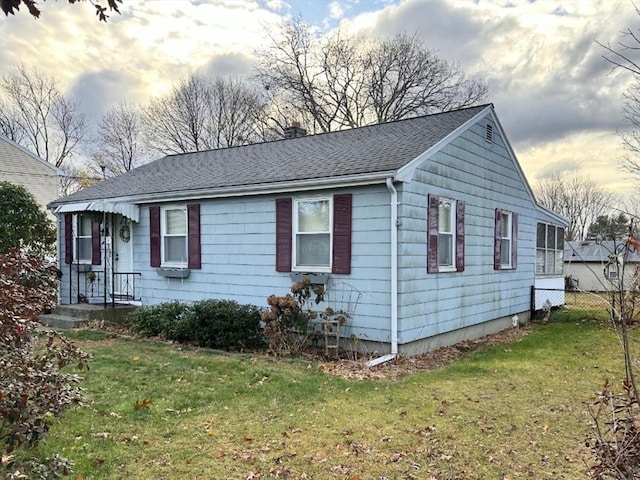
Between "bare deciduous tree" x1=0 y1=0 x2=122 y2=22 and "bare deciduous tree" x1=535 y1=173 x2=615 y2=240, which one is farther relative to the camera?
"bare deciduous tree" x1=535 y1=173 x2=615 y2=240

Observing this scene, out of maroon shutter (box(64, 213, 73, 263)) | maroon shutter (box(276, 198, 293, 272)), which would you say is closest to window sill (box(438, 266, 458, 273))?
maroon shutter (box(276, 198, 293, 272))

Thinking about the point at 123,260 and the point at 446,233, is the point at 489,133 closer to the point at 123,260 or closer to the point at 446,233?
the point at 446,233

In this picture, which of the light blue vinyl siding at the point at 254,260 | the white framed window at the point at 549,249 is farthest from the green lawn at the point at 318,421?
the white framed window at the point at 549,249

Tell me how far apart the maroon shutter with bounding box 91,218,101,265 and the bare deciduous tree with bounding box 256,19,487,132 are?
60.3 ft

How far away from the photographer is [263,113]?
29.7 metres

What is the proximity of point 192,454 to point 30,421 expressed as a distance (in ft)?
5.23

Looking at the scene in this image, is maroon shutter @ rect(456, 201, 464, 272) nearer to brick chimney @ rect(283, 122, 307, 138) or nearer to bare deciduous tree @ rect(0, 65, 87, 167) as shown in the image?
brick chimney @ rect(283, 122, 307, 138)

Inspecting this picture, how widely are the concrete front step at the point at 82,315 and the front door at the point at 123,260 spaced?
0.61 metres

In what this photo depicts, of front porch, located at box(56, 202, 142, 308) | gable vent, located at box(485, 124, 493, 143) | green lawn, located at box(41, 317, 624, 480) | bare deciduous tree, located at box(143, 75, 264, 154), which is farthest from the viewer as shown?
bare deciduous tree, located at box(143, 75, 264, 154)

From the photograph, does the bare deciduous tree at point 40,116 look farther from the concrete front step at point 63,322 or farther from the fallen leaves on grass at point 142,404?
the fallen leaves on grass at point 142,404

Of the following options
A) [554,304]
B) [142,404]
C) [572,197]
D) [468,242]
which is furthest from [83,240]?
[572,197]

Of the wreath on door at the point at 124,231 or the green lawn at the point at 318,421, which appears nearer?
the green lawn at the point at 318,421

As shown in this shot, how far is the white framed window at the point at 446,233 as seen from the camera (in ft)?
28.7

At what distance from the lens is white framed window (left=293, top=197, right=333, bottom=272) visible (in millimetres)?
8266
